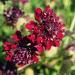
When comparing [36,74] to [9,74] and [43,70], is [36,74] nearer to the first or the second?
[43,70]

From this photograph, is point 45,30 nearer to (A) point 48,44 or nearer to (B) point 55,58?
(A) point 48,44

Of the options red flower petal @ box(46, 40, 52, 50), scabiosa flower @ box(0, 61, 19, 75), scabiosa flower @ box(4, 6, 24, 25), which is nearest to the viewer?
red flower petal @ box(46, 40, 52, 50)

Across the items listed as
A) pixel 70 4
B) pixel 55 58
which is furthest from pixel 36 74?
pixel 70 4

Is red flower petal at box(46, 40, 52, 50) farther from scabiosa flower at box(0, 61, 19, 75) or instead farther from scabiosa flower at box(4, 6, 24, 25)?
scabiosa flower at box(4, 6, 24, 25)

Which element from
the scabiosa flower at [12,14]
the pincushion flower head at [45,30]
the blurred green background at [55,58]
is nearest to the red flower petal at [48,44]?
the pincushion flower head at [45,30]

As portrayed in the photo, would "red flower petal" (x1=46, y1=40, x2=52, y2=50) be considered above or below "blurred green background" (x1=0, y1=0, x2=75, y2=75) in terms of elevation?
below

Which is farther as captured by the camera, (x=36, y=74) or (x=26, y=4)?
(x=26, y=4)

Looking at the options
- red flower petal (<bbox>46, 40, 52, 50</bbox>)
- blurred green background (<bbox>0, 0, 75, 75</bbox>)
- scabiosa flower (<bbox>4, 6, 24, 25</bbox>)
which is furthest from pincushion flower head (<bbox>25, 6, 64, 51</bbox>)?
scabiosa flower (<bbox>4, 6, 24, 25</bbox>)
